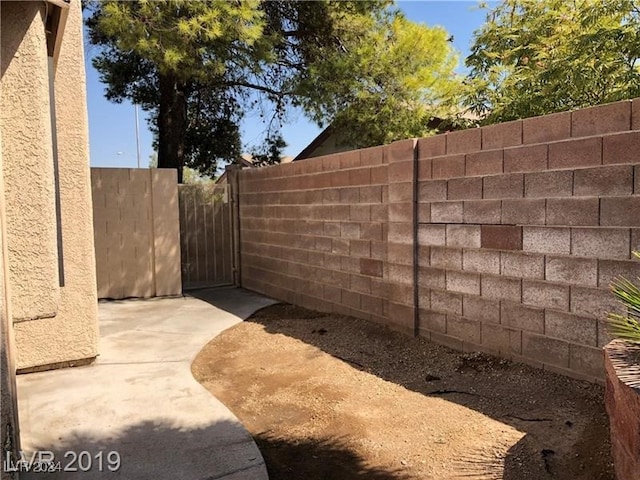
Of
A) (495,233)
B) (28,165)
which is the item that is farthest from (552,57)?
(28,165)

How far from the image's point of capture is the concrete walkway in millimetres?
3320

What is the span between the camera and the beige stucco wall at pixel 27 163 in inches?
122

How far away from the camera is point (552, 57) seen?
812cm

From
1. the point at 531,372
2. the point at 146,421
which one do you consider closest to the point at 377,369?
the point at 531,372

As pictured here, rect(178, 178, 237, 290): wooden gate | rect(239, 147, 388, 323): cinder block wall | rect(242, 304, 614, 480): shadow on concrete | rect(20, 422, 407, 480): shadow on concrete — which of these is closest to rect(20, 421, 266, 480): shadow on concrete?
rect(20, 422, 407, 480): shadow on concrete

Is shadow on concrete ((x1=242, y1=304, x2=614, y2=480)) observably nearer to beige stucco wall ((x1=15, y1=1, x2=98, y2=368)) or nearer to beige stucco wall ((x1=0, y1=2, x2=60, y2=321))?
beige stucco wall ((x1=0, y1=2, x2=60, y2=321))

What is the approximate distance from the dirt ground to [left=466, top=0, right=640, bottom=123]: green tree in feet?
14.0

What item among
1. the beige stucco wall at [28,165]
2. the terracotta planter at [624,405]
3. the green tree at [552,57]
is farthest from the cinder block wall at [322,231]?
the beige stucco wall at [28,165]

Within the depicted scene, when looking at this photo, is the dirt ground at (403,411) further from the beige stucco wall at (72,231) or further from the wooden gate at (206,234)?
the wooden gate at (206,234)

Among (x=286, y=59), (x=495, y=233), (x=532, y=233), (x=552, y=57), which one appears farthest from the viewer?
(x=286, y=59)

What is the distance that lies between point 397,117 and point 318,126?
1900 millimetres

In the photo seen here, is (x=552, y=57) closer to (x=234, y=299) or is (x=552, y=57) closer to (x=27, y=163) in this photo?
(x=234, y=299)

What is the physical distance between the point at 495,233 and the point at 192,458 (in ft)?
10.3

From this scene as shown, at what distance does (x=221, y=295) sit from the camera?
9.47 metres
